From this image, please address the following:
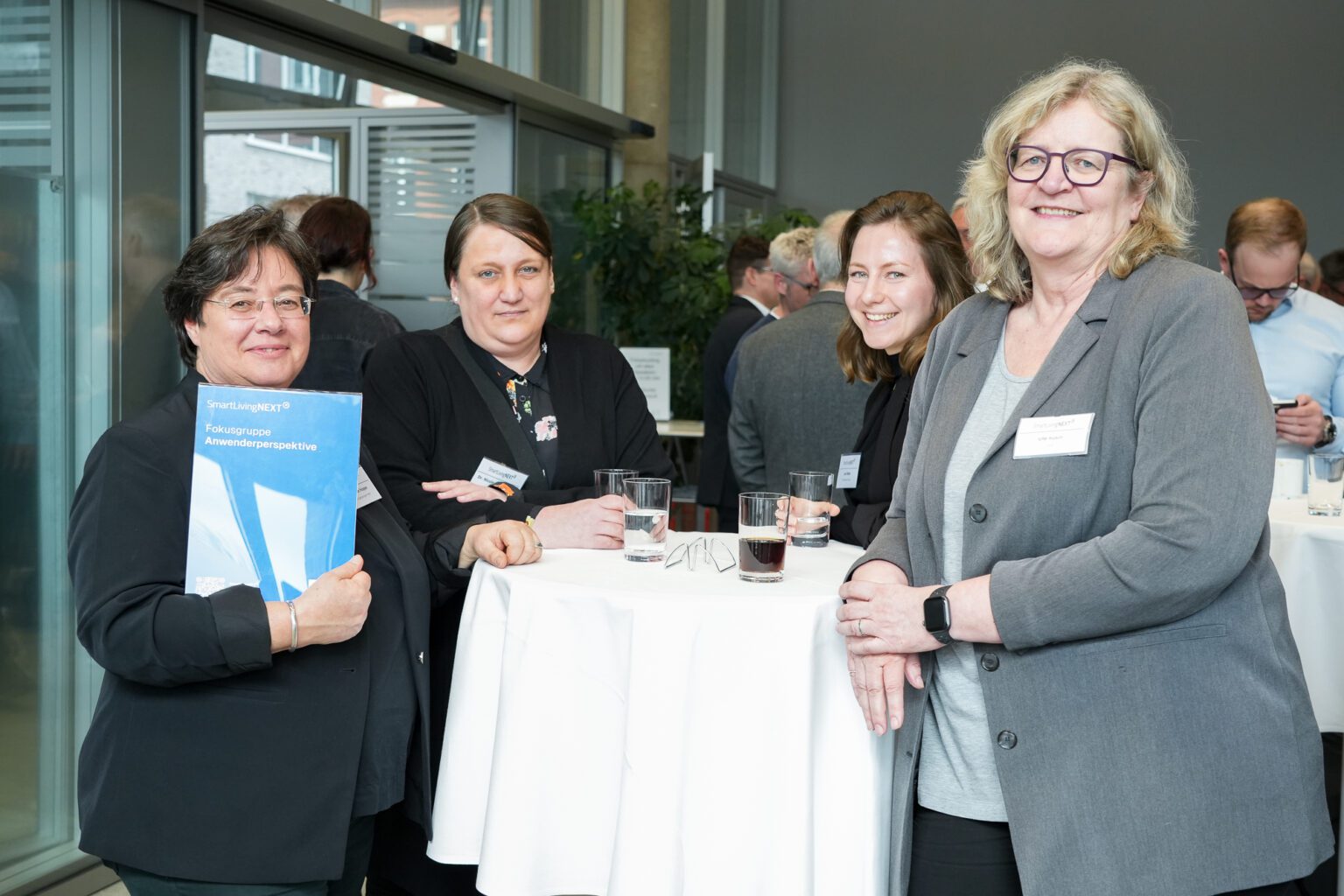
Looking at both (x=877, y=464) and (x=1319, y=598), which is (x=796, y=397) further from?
(x=1319, y=598)

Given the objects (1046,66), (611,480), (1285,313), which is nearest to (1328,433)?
(1285,313)

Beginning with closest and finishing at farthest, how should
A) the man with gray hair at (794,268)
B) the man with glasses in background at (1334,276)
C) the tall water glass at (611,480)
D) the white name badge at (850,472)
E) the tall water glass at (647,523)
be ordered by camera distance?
the tall water glass at (647,523), the tall water glass at (611,480), the white name badge at (850,472), the man with gray hair at (794,268), the man with glasses in background at (1334,276)

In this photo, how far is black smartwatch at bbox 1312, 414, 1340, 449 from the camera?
12.2ft

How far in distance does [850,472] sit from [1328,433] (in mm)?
1872

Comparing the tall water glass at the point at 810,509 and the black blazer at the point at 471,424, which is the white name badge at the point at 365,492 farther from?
the tall water glass at the point at 810,509

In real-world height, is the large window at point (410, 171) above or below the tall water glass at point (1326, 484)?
above

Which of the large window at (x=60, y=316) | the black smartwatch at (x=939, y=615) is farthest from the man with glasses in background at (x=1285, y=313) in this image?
the large window at (x=60, y=316)

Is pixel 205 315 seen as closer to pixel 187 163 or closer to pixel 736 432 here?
pixel 187 163

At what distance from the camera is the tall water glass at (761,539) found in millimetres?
2064

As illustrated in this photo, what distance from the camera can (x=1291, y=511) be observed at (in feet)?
10.7

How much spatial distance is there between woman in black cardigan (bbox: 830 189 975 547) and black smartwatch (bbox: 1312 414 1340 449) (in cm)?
164

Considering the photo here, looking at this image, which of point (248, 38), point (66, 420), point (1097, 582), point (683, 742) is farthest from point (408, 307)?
point (1097, 582)

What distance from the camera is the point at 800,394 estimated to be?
3938 millimetres

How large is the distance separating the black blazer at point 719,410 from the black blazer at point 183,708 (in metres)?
3.08
